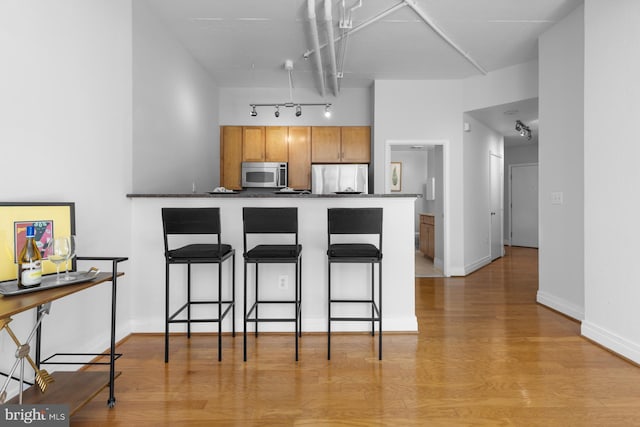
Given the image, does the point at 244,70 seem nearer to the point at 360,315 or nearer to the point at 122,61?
the point at 122,61

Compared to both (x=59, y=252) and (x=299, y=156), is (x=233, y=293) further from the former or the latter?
(x=299, y=156)

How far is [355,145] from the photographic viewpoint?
524 cm

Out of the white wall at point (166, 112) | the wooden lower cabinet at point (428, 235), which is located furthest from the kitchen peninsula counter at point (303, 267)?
the wooden lower cabinet at point (428, 235)

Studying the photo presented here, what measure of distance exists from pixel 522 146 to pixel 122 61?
8.31 metres

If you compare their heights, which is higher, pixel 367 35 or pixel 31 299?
pixel 367 35

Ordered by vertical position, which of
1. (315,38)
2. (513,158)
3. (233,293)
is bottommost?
(233,293)

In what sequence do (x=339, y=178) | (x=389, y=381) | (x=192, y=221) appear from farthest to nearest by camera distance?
1. (x=339, y=178)
2. (x=192, y=221)
3. (x=389, y=381)

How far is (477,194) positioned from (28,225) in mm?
5489

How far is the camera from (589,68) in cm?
263

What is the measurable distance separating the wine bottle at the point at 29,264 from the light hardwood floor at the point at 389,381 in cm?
80

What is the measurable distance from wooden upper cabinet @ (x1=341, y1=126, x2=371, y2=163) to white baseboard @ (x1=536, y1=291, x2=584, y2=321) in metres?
2.95

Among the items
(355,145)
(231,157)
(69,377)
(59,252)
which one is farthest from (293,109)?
(69,377)

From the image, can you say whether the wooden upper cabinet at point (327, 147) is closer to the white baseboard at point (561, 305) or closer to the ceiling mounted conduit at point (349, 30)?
the ceiling mounted conduit at point (349, 30)

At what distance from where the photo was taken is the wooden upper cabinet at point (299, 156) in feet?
17.2
